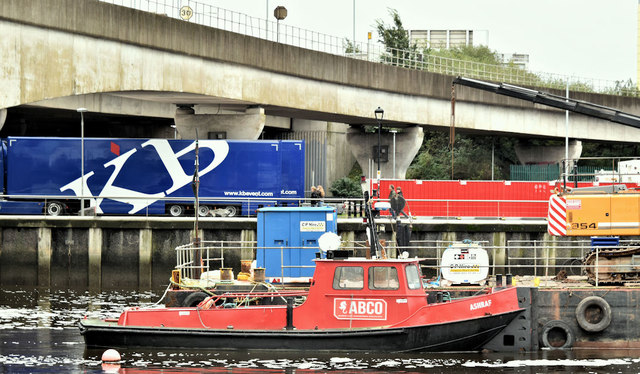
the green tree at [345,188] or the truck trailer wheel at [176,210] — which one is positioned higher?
the green tree at [345,188]

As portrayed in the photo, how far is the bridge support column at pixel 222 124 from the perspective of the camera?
50344 millimetres

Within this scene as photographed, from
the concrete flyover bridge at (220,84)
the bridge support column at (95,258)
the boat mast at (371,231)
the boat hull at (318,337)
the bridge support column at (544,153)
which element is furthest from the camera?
the bridge support column at (544,153)

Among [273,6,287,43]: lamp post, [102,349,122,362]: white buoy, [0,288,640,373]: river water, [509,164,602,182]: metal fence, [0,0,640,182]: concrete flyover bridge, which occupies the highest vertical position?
[273,6,287,43]: lamp post

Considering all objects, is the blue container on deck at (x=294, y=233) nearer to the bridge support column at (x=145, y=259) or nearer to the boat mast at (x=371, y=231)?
the boat mast at (x=371, y=231)

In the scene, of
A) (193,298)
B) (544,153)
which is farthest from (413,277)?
(544,153)

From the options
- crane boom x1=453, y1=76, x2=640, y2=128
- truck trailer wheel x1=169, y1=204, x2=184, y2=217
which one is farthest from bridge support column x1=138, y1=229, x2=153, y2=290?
crane boom x1=453, y1=76, x2=640, y2=128

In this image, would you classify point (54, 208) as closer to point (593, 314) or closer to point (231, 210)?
point (231, 210)

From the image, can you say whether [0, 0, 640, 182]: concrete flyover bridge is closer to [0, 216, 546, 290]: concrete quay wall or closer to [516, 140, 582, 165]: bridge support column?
[516, 140, 582, 165]: bridge support column

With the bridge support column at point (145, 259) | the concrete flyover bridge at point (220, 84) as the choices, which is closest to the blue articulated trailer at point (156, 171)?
the concrete flyover bridge at point (220, 84)

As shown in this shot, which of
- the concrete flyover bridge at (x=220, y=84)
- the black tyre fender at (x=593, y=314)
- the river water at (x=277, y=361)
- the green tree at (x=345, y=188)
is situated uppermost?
the concrete flyover bridge at (x=220, y=84)

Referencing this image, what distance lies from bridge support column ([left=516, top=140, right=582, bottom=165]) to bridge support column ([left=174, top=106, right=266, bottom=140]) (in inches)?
1198

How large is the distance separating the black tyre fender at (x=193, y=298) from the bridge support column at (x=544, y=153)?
51.5m

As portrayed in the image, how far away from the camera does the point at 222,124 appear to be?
168 ft

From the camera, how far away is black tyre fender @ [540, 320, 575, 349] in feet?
80.7
